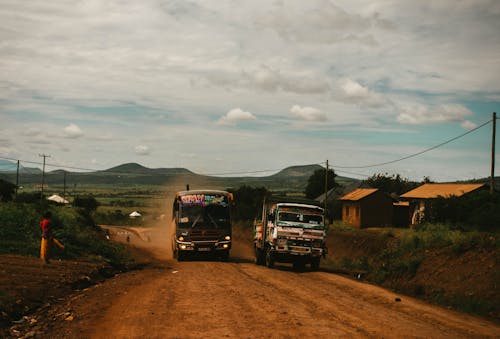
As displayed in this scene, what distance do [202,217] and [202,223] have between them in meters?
0.34

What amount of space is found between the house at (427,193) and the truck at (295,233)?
108 ft

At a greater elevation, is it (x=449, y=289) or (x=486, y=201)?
(x=486, y=201)

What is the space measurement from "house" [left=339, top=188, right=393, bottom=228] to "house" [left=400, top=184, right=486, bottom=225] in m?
3.02

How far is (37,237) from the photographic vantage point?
27.5 meters

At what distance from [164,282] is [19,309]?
227 inches

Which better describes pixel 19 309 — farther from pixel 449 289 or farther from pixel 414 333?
pixel 449 289

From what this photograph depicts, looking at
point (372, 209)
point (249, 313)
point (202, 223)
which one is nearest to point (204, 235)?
point (202, 223)

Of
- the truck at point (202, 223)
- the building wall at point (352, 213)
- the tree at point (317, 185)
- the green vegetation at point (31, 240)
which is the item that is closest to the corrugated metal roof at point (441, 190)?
the building wall at point (352, 213)

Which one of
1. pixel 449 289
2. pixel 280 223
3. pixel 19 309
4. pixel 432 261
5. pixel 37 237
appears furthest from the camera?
pixel 37 237

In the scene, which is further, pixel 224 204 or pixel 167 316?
pixel 224 204

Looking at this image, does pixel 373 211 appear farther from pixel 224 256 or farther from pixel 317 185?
pixel 317 185

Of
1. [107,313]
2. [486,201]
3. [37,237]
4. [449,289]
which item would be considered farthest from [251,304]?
[486,201]

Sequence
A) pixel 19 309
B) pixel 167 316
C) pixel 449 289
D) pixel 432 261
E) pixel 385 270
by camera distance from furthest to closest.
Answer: pixel 385 270, pixel 432 261, pixel 449 289, pixel 19 309, pixel 167 316

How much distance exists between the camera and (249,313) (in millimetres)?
12258
